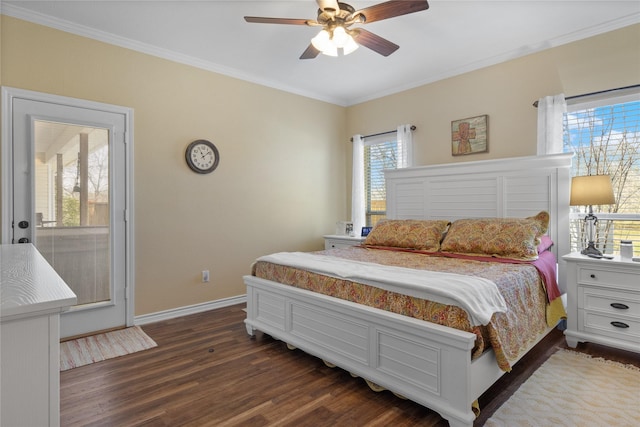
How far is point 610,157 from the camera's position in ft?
10.1

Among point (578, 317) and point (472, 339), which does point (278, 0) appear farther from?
point (578, 317)

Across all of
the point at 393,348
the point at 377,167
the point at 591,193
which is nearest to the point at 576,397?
the point at 393,348

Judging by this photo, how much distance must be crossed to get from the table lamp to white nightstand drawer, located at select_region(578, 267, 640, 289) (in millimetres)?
203

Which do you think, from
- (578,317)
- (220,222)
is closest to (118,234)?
(220,222)

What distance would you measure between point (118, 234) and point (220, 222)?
3.44 feet

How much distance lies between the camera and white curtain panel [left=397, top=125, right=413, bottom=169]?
442 centimetres

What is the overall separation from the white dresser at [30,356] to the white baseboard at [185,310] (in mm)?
2946

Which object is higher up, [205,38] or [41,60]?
[205,38]

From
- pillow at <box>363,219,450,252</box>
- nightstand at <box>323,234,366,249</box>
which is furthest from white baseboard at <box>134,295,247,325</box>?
pillow at <box>363,219,450,252</box>

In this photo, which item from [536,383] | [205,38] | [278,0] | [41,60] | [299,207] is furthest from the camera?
[299,207]

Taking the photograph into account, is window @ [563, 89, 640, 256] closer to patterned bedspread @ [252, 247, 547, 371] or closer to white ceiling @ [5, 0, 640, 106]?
white ceiling @ [5, 0, 640, 106]

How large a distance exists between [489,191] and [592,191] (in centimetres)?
96

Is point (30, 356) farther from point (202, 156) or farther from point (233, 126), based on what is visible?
point (233, 126)

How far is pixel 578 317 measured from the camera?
8.88 ft
